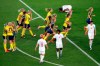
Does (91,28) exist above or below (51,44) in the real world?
above

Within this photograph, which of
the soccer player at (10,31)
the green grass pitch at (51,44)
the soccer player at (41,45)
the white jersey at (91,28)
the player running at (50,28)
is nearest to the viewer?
the soccer player at (41,45)

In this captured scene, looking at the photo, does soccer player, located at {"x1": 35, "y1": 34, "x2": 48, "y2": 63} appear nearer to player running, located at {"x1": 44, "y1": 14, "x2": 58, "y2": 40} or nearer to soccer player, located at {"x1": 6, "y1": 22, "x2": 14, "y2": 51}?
soccer player, located at {"x1": 6, "y1": 22, "x2": 14, "y2": 51}

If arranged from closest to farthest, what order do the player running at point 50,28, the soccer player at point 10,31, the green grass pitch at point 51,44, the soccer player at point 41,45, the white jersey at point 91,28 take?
the soccer player at point 41,45, the green grass pitch at point 51,44, the soccer player at point 10,31, the white jersey at point 91,28, the player running at point 50,28

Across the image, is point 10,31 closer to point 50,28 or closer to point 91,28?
point 50,28

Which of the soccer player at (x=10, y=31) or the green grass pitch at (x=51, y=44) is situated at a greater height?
the soccer player at (x=10, y=31)

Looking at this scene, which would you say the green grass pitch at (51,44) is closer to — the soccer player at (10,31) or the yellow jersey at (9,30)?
the soccer player at (10,31)

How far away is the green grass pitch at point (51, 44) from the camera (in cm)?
2442

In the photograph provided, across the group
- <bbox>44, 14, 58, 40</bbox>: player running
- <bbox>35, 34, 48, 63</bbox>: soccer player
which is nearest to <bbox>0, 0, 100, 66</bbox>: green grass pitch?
<bbox>35, 34, 48, 63</bbox>: soccer player

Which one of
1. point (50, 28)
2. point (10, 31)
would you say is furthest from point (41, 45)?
point (50, 28)

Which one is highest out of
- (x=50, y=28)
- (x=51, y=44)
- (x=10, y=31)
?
(x=10, y=31)

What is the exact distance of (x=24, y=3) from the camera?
35906 mm

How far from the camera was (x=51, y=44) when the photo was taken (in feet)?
88.9

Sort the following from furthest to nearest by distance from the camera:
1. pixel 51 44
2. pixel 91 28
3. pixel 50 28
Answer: pixel 50 28, pixel 51 44, pixel 91 28

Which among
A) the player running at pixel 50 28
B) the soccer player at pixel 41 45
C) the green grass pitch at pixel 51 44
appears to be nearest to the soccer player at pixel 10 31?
the green grass pitch at pixel 51 44
